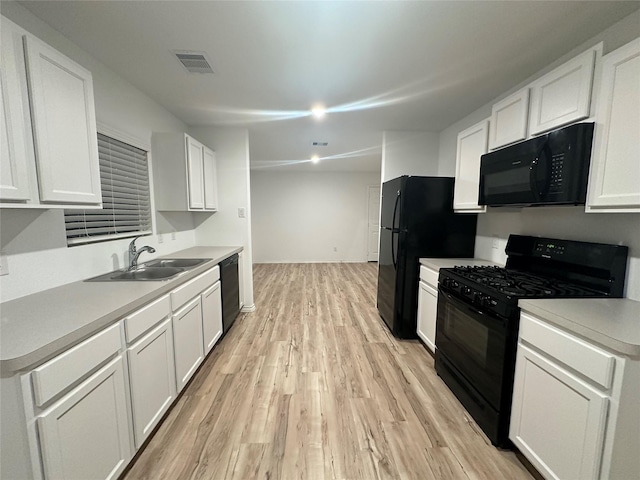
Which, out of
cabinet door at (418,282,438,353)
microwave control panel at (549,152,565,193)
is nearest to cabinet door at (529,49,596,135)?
microwave control panel at (549,152,565,193)

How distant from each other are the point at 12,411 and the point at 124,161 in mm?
2042

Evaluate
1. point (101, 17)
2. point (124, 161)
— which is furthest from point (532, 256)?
point (124, 161)

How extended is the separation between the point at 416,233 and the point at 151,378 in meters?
2.51

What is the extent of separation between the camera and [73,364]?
3.37 ft

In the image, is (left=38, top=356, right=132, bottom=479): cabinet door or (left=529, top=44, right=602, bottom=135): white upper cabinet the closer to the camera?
(left=38, top=356, right=132, bottom=479): cabinet door

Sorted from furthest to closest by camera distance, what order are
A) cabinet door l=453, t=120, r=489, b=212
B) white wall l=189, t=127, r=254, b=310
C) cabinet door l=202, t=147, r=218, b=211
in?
white wall l=189, t=127, r=254, b=310 < cabinet door l=202, t=147, r=218, b=211 < cabinet door l=453, t=120, r=489, b=212

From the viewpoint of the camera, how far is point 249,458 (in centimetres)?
149

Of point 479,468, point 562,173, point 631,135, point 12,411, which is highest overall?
point 631,135

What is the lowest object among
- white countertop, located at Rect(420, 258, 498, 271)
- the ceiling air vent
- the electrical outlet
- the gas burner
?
white countertop, located at Rect(420, 258, 498, 271)

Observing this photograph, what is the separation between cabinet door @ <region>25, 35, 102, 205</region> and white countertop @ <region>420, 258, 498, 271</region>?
2.61 m

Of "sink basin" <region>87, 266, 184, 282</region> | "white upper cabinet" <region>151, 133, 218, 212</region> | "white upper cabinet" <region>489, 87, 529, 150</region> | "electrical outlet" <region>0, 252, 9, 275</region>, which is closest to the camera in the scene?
"electrical outlet" <region>0, 252, 9, 275</region>

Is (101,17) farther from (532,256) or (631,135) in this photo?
(532,256)

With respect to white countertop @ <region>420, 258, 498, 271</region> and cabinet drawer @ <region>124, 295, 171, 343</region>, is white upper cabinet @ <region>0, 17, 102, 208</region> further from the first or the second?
white countertop @ <region>420, 258, 498, 271</region>

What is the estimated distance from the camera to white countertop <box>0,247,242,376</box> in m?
0.90
